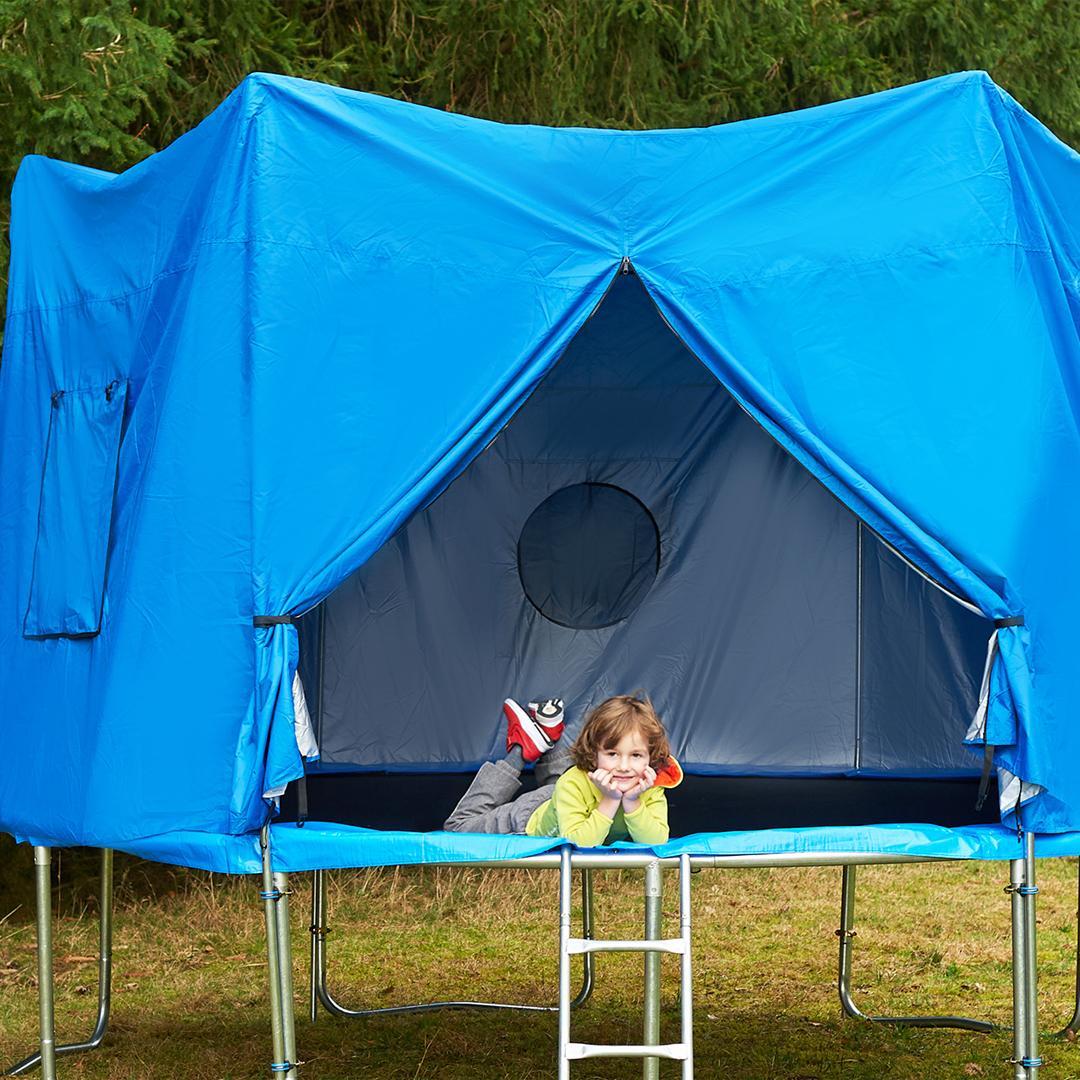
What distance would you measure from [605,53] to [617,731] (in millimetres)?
4001

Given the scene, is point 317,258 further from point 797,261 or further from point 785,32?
point 785,32

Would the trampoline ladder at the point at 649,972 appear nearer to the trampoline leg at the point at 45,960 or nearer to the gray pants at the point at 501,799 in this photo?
the gray pants at the point at 501,799

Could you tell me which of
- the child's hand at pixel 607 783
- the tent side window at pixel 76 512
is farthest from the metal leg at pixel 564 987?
the tent side window at pixel 76 512

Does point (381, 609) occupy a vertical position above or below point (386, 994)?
above

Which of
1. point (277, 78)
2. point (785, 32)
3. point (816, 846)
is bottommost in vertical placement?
point (816, 846)

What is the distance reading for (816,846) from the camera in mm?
3539

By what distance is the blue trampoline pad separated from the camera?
3.53 meters

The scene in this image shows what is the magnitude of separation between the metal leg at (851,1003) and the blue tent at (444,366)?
1755mm

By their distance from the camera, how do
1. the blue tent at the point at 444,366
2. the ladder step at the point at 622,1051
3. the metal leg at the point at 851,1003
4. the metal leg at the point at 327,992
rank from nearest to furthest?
1. the ladder step at the point at 622,1051
2. the blue tent at the point at 444,366
3. the metal leg at the point at 851,1003
4. the metal leg at the point at 327,992

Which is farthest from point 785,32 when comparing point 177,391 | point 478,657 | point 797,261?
point 177,391

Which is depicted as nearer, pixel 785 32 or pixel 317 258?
pixel 317 258

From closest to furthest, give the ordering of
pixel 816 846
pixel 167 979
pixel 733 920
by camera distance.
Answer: pixel 816 846 → pixel 167 979 → pixel 733 920

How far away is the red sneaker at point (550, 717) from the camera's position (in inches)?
222

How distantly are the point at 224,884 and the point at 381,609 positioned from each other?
1777 millimetres
